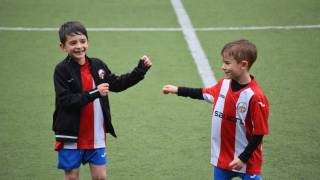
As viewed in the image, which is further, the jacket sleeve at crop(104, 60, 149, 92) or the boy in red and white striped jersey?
the jacket sleeve at crop(104, 60, 149, 92)

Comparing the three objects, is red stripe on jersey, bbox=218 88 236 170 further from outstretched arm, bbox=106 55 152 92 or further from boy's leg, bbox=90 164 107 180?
boy's leg, bbox=90 164 107 180

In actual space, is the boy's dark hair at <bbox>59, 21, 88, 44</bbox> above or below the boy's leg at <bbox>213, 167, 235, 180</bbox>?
above

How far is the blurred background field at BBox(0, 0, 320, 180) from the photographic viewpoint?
5793 mm

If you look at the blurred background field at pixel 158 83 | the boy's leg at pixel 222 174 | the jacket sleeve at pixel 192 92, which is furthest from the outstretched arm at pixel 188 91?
the blurred background field at pixel 158 83

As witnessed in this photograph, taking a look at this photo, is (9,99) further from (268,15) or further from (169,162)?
(268,15)

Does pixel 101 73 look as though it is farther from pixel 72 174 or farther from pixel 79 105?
pixel 72 174

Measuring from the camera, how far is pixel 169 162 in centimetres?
579

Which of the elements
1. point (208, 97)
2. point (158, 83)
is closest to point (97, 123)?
point (208, 97)

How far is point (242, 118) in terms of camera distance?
411cm

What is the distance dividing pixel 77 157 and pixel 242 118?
1246 mm

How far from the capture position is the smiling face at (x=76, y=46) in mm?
4418

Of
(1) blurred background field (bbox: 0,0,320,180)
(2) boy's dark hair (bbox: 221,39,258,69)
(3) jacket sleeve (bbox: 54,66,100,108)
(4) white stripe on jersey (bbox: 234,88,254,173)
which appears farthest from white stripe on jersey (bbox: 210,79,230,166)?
(1) blurred background field (bbox: 0,0,320,180)

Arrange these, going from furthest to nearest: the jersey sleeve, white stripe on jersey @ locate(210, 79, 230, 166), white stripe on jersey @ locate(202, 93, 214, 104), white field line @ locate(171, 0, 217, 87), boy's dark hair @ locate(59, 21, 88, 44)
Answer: white field line @ locate(171, 0, 217, 87) → boy's dark hair @ locate(59, 21, 88, 44) → white stripe on jersey @ locate(202, 93, 214, 104) → white stripe on jersey @ locate(210, 79, 230, 166) → the jersey sleeve

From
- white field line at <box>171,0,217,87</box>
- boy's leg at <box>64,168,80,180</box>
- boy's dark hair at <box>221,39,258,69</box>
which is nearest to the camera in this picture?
boy's dark hair at <box>221,39,258,69</box>
